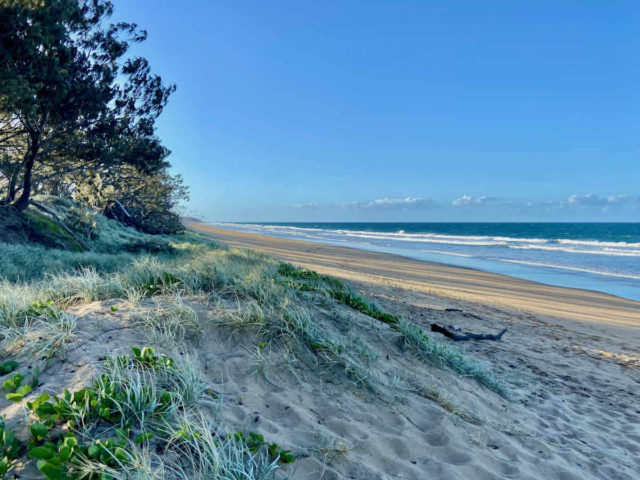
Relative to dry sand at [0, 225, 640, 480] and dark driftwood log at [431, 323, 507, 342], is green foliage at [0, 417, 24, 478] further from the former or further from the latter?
dark driftwood log at [431, 323, 507, 342]

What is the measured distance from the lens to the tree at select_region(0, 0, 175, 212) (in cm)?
849

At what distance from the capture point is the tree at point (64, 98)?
27.9ft

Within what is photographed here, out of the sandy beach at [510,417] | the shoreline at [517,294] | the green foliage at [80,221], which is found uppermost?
the green foliage at [80,221]

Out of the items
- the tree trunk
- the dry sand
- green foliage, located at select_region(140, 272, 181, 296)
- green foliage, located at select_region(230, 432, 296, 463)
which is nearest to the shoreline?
the dry sand

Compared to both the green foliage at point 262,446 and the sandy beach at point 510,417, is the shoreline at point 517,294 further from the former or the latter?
the green foliage at point 262,446

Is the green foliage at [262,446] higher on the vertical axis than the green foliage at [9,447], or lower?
lower

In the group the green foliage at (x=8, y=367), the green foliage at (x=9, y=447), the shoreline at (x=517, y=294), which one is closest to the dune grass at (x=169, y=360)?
the green foliage at (x=9, y=447)

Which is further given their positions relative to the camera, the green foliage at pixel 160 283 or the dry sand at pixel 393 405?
the green foliage at pixel 160 283

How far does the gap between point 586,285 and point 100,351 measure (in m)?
19.7

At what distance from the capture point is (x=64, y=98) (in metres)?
9.94

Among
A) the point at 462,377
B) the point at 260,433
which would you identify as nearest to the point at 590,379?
the point at 462,377

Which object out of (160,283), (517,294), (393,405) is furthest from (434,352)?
(517,294)

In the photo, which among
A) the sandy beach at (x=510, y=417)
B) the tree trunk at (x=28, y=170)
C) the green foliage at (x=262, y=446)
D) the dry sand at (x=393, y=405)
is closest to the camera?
the green foliage at (x=262, y=446)

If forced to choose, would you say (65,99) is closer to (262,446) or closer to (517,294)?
(262,446)
